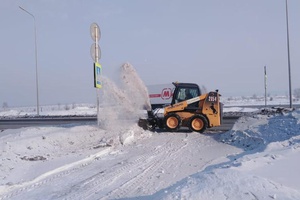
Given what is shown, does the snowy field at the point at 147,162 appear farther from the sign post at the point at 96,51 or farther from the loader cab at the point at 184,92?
the loader cab at the point at 184,92

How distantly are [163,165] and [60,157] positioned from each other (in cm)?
322

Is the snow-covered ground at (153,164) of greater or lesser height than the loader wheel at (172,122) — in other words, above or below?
below

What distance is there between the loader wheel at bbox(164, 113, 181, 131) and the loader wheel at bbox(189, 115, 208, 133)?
2.03 ft

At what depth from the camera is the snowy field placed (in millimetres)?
5227

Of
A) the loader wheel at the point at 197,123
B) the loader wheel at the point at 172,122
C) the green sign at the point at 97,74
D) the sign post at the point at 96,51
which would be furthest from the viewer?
the loader wheel at the point at 172,122

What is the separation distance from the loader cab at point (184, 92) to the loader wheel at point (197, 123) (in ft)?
4.54

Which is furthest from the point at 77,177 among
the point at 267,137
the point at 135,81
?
the point at 135,81

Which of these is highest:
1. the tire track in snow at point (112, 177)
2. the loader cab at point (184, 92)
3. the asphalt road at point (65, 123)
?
the loader cab at point (184, 92)

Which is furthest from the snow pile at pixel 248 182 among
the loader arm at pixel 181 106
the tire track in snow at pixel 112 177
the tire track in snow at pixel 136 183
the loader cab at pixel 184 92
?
the loader cab at pixel 184 92

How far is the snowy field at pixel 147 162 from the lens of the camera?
5.23 meters

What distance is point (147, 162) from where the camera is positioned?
376 inches

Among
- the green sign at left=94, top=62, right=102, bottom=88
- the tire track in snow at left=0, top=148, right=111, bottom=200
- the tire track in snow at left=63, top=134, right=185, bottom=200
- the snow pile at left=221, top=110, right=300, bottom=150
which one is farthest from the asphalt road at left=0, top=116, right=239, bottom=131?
the tire track in snow at left=0, top=148, right=111, bottom=200

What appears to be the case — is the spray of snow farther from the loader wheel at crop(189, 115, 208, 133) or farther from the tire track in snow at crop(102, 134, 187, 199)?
the tire track in snow at crop(102, 134, 187, 199)

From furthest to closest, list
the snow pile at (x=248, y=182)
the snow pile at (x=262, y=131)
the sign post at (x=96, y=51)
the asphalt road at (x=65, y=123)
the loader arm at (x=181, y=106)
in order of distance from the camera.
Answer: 1. the asphalt road at (x=65, y=123)
2. the loader arm at (x=181, y=106)
3. the sign post at (x=96, y=51)
4. the snow pile at (x=262, y=131)
5. the snow pile at (x=248, y=182)
